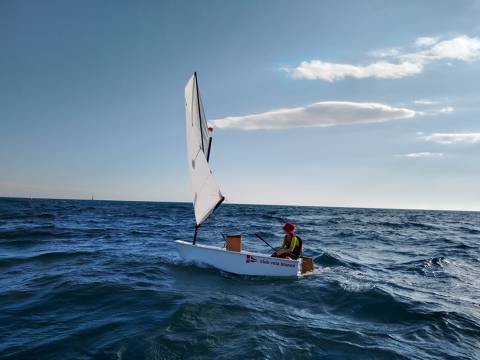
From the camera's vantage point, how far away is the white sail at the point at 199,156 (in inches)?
569

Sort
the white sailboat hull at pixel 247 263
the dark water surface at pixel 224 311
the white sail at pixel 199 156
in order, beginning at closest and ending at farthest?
the dark water surface at pixel 224 311 → the white sailboat hull at pixel 247 263 → the white sail at pixel 199 156

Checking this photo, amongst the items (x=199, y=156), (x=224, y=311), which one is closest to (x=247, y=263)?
(x=224, y=311)

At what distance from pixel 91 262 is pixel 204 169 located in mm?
7093

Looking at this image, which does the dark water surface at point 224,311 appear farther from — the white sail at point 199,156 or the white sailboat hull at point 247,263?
the white sail at point 199,156

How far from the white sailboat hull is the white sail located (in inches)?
65.7

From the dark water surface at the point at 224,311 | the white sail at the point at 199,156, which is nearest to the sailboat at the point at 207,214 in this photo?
the white sail at the point at 199,156

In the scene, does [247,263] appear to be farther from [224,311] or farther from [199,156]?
[199,156]

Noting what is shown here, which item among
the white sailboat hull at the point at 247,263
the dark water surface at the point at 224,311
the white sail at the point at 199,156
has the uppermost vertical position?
the white sail at the point at 199,156

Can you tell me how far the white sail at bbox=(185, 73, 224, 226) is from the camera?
1445cm

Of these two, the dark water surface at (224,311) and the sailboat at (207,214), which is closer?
the dark water surface at (224,311)

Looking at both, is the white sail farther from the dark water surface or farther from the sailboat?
the dark water surface

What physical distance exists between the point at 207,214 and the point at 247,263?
2786mm

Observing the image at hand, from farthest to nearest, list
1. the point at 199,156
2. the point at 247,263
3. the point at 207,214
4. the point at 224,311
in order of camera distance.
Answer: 1. the point at 207,214
2. the point at 199,156
3. the point at 247,263
4. the point at 224,311

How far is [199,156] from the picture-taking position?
14.6 m
